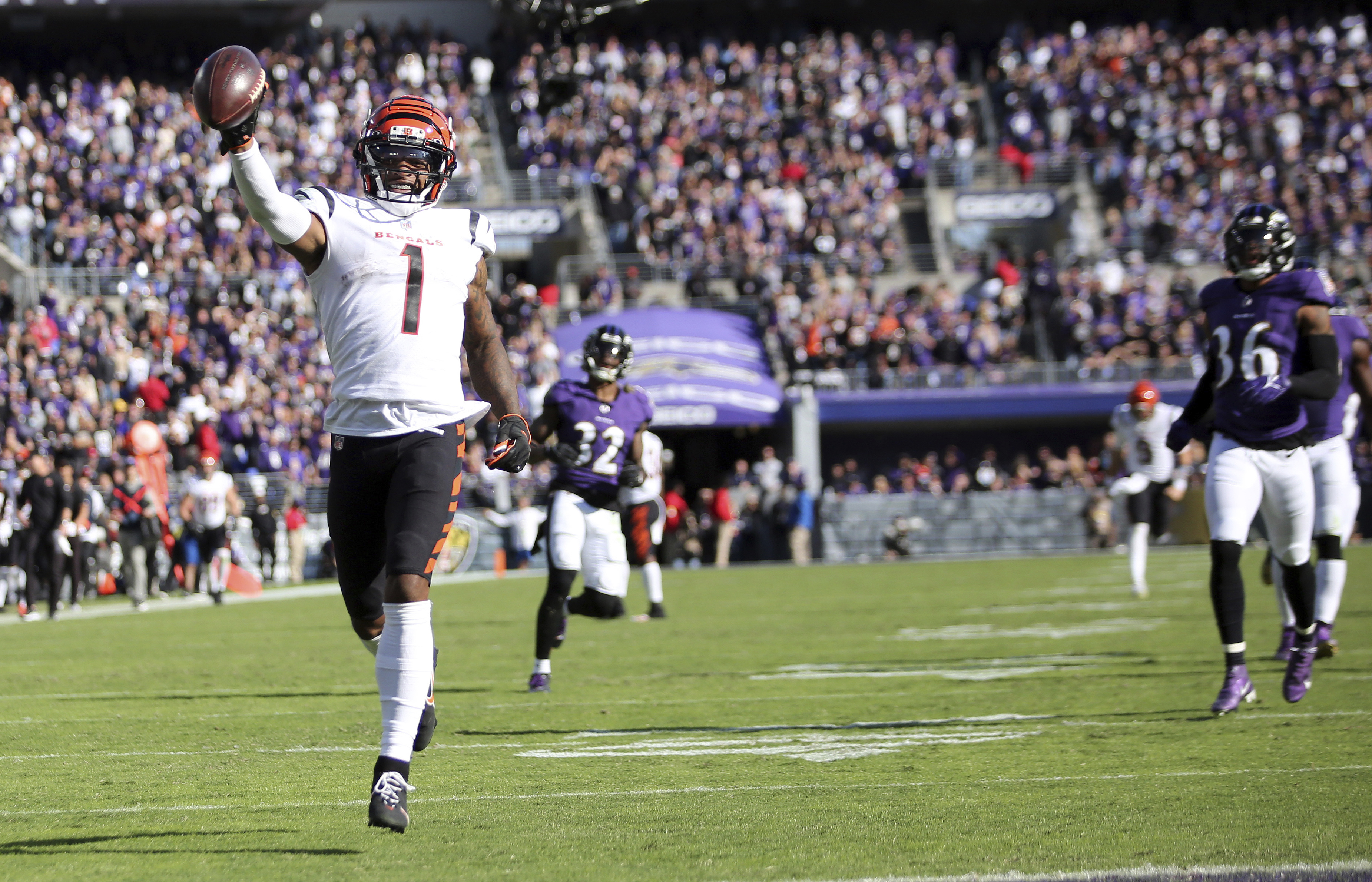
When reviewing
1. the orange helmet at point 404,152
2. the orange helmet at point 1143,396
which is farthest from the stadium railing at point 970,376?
the orange helmet at point 404,152

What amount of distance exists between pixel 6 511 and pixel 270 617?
18.0ft

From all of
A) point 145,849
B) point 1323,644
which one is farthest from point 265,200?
point 1323,644

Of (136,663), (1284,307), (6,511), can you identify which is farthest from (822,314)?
(1284,307)

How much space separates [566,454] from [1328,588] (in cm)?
397

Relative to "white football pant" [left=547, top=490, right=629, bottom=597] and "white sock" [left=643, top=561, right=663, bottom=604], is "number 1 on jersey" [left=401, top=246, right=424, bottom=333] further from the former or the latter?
"white sock" [left=643, top=561, right=663, bottom=604]

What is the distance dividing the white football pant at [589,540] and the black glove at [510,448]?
3.81 metres

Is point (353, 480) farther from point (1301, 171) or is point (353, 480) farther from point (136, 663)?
point (1301, 171)

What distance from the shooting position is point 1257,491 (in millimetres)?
Answer: 7047

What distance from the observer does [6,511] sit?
19141 mm

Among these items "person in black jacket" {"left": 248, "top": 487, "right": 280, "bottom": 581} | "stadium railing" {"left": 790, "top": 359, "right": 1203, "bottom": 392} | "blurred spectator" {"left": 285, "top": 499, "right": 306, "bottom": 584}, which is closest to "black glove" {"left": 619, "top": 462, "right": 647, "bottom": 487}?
"person in black jacket" {"left": 248, "top": 487, "right": 280, "bottom": 581}

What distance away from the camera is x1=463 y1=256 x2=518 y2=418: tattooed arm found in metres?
5.16

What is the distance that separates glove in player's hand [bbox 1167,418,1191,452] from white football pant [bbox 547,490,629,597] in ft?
9.77

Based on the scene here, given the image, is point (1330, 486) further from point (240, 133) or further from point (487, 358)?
point (240, 133)

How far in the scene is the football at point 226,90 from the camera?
4289 mm
